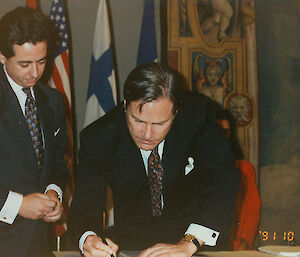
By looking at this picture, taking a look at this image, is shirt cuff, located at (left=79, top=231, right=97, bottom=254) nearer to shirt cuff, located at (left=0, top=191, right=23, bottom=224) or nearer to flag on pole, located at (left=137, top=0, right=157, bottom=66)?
shirt cuff, located at (left=0, top=191, right=23, bottom=224)

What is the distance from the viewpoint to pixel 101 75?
15.2 feet

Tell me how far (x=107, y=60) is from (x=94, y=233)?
9.21 ft

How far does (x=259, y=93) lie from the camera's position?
532 cm

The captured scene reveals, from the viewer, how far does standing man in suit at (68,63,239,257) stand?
2031 millimetres

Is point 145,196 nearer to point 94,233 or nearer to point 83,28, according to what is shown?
point 94,233

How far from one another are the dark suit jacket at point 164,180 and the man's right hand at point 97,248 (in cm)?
15

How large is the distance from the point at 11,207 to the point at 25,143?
13.5 inches

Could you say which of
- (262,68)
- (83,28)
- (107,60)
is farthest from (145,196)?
(262,68)

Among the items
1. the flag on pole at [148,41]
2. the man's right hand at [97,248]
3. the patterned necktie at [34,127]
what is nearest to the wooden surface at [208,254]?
the man's right hand at [97,248]

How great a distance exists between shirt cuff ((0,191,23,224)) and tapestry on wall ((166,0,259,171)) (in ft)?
10.1

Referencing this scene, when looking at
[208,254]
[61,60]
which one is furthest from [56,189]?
[61,60]

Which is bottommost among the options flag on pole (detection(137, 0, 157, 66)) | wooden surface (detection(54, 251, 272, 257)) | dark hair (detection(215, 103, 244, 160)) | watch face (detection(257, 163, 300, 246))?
watch face (detection(257, 163, 300, 246))

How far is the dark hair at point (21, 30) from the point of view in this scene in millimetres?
2439

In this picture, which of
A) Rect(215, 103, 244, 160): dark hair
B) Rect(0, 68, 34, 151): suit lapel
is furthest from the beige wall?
Rect(0, 68, 34, 151): suit lapel
